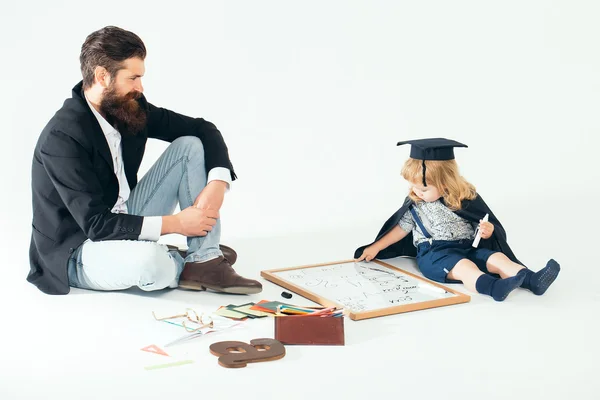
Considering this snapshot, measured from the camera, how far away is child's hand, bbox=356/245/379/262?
4141 millimetres

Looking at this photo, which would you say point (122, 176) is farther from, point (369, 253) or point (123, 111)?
point (369, 253)

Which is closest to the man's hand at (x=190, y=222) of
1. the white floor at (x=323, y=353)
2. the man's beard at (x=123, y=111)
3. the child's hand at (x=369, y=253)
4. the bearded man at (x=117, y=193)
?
the bearded man at (x=117, y=193)

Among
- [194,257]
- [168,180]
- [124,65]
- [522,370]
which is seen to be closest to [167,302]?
[194,257]

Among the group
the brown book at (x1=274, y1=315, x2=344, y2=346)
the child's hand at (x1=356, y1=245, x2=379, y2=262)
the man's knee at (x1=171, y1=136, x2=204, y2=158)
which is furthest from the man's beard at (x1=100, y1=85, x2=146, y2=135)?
the child's hand at (x1=356, y1=245, x2=379, y2=262)

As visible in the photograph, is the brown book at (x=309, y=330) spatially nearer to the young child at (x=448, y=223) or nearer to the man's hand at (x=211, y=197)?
the man's hand at (x=211, y=197)

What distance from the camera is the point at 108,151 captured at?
3535 millimetres

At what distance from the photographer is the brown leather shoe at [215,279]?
3596mm

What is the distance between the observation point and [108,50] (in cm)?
346

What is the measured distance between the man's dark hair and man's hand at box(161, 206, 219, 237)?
0.63 m

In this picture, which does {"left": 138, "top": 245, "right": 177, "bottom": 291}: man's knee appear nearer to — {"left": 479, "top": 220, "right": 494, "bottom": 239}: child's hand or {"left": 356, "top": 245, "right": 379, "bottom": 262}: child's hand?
{"left": 356, "top": 245, "right": 379, "bottom": 262}: child's hand

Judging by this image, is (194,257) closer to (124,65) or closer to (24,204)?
(124,65)

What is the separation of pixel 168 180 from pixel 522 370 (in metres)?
1.72

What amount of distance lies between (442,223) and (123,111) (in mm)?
1536

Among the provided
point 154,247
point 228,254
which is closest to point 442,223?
point 228,254
